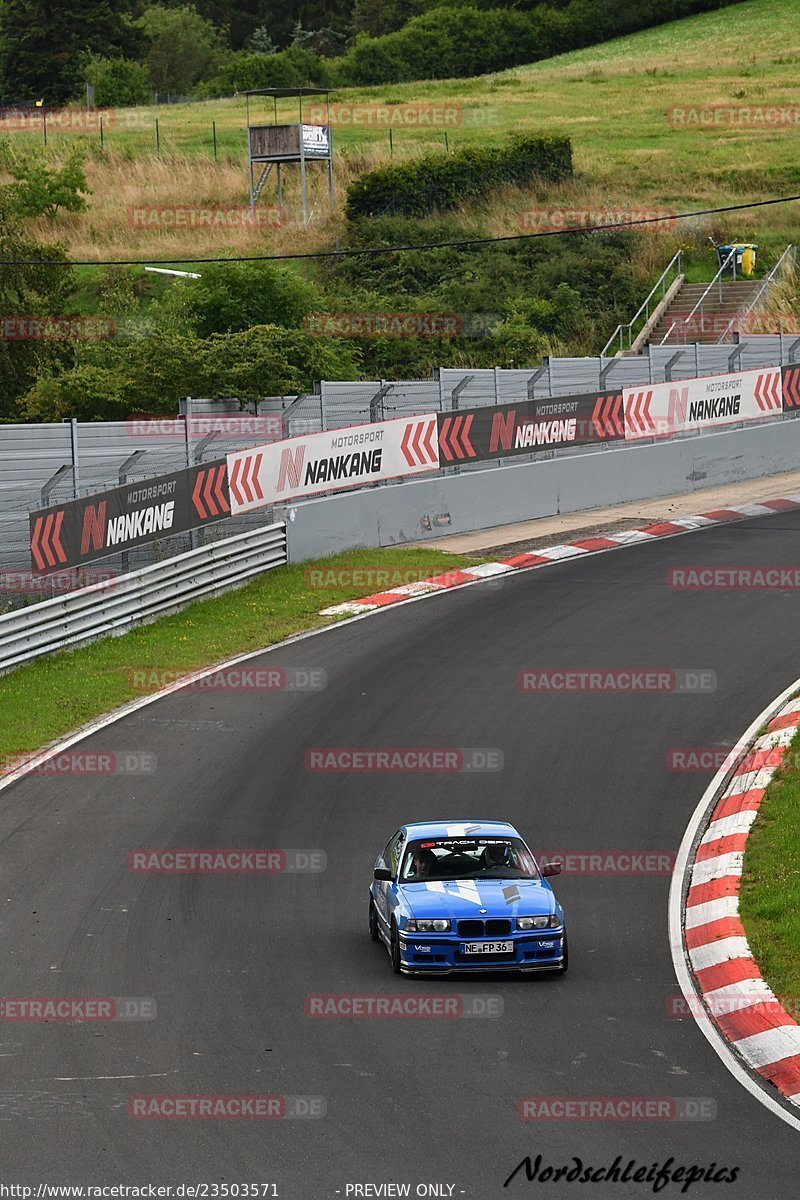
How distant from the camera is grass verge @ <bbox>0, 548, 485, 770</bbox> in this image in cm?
1972

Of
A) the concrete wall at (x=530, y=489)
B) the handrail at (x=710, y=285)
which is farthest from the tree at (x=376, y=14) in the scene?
the concrete wall at (x=530, y=489)

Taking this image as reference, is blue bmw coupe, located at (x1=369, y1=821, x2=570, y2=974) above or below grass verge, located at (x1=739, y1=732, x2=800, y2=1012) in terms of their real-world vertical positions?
above

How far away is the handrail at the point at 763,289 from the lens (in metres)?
49.6

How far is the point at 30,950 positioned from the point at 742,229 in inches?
1995

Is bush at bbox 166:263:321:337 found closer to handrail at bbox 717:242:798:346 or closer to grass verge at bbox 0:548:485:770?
grass verge at bbox 0:548:485:770

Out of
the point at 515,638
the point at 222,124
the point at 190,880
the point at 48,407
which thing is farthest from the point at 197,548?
the point at 222,124

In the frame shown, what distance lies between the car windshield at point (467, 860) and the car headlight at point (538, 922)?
67cm

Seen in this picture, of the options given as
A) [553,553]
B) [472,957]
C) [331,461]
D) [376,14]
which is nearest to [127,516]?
[331,461]

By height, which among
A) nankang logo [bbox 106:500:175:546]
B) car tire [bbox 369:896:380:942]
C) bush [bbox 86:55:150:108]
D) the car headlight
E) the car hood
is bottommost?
car tire [bbox 369:896:380:942]

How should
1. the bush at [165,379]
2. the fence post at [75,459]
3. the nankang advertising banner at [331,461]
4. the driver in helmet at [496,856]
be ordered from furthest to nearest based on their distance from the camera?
the bush at [165,379] → the nankang advertising banner at [331,461] → the fence post at [75,459] → the driver in helmet at [496,856]

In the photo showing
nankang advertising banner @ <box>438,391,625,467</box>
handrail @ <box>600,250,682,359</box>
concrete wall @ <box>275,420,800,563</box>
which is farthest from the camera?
handrail @ <box>600,250,682,359</box>

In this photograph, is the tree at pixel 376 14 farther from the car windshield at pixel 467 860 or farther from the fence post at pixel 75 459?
the car windshield at pixel 467 860

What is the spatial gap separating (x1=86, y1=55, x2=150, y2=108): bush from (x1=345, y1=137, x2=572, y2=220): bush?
44.5m

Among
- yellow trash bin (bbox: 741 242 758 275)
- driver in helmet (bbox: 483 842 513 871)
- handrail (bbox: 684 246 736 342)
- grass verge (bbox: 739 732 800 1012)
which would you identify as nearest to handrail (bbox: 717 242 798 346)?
yellow trash bin (bbox: 741 242 758 275)
